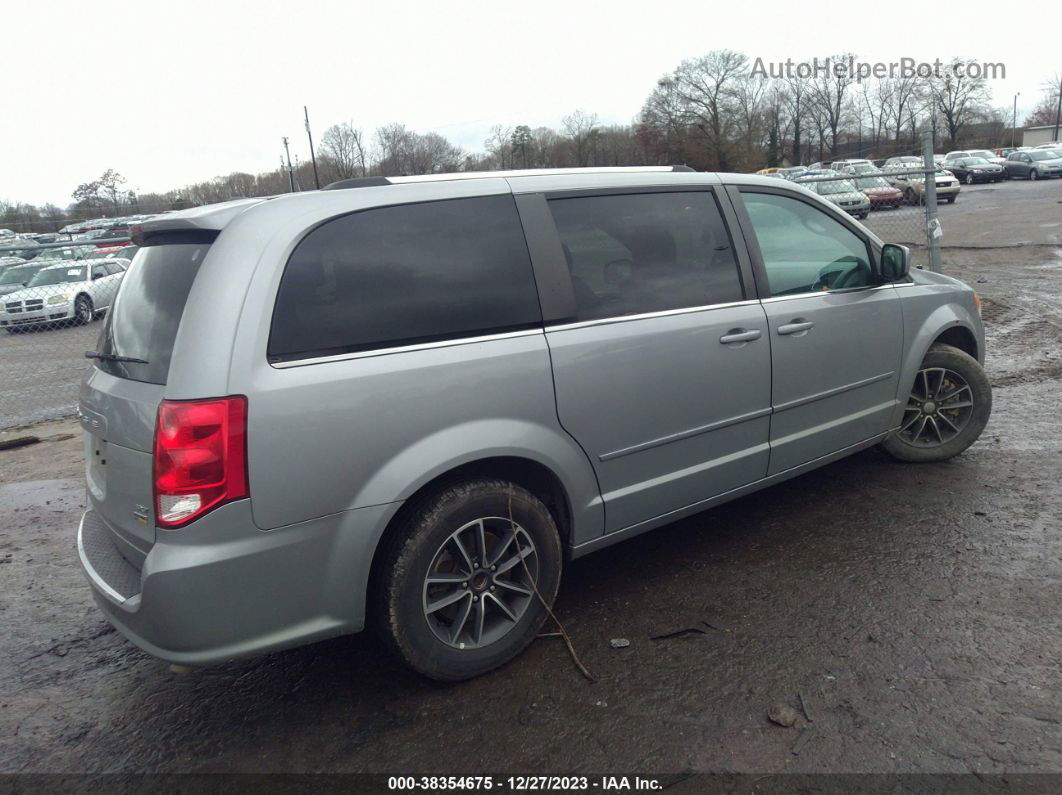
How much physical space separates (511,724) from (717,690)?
0.76 meters

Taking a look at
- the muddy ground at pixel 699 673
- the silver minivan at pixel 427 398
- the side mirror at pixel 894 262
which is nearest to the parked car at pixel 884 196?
the side mirror at pixel 894 262

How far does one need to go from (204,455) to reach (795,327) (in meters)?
2.76

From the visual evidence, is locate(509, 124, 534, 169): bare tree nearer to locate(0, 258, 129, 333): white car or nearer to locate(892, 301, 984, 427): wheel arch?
locate(0, 258, 129, 333): white car

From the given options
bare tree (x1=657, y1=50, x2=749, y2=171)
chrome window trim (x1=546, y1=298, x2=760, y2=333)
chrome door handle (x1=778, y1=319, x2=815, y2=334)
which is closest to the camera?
chrome window trim (x1=546, y1=298, x2=760, y2=333)

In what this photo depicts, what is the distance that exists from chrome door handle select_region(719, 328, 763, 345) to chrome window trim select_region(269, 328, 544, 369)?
981 millimetres

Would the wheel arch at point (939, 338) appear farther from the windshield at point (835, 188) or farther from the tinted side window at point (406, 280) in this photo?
the windshield at point (835, 188)

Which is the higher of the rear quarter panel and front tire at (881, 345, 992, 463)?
the rear quarter panel

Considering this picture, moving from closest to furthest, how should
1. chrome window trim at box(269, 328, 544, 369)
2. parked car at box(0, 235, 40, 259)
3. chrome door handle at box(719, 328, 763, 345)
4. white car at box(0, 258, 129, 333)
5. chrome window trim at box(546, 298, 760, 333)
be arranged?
1. chrome window trim at box(269, 328, 544, 369)
2. chrome window trim at box(546, 298, 760, 333)
3. chrome door handle at box(719, 328, 763, 345)
4. parked car at box(0, 235, 40, 259)
5. white car at box(0, 258, 129, 333)

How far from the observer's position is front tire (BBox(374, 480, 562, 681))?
2.85 meters

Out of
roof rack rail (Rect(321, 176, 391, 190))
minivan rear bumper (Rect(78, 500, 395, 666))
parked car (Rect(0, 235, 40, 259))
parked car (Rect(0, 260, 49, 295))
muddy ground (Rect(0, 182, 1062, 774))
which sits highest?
roof rack rail (Rect(321, 176, 391, 190))

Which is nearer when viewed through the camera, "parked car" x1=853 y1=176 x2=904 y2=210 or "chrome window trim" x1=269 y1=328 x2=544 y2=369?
"chrome window trim" x1=269 y1=328 x2=544 y2=369

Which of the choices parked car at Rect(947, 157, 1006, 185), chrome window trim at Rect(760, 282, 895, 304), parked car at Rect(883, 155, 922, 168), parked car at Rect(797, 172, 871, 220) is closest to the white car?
parked car at Rect(797, 172, 871, 220)

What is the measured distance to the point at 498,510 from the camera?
3029 mm

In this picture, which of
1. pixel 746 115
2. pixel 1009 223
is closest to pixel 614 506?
pixel 1009 223
